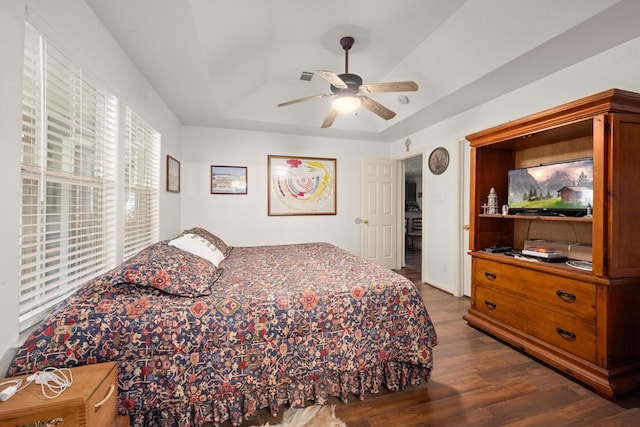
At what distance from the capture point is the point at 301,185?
15.4 feet

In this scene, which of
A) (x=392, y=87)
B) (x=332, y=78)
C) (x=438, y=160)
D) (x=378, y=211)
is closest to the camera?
(x=332, y=78)

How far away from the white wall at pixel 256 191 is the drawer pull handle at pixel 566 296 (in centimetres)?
315

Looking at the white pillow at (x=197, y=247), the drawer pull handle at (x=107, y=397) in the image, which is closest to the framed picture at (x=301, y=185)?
the white pillow at (x=197, y=247)

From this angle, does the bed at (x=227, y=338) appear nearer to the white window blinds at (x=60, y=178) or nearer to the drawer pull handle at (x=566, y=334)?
the white window blinds at (x=60, y=178)

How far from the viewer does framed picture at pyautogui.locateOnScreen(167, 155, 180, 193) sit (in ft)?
11.2

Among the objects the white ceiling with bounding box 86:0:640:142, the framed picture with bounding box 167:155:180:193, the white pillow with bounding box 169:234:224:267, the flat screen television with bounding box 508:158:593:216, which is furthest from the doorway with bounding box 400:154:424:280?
the framed picture with bounding box 167:155:180:193

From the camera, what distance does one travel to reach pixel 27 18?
4.00ft

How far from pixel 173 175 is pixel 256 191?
1.24 metres

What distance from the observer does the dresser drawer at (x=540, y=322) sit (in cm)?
191

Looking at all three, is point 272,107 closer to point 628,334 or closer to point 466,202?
point 466,202

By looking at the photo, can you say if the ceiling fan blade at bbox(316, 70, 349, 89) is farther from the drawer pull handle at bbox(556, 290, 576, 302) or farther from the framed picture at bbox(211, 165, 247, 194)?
the framed picture at bbox(211, 165, 247, 194)

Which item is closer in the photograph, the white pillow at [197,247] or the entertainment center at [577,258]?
the entertainment center at [577,258]

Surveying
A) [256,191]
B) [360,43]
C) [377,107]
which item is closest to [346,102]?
[377,107]

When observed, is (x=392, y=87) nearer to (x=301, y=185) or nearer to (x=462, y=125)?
(x=462, y=125)
